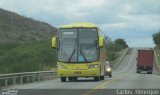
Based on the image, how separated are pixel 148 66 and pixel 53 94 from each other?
203 feet

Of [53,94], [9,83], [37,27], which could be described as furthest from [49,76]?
[37,27]

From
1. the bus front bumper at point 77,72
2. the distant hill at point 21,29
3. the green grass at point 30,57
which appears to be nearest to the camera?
the bus front bumper at point 77,72

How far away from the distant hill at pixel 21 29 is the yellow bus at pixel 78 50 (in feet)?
282

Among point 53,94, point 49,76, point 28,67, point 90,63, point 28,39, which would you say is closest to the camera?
point 53,94

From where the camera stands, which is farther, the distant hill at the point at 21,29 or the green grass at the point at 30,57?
the distant hill at the point at 21,29

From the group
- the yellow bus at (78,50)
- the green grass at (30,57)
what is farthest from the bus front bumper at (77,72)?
the green grass at (30,57)

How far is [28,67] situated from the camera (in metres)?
57.0

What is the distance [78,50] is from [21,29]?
106 meters

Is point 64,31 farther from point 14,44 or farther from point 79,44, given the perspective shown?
point 14,44

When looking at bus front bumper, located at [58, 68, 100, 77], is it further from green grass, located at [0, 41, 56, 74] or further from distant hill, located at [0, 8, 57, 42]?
distant hill, located at [0, 8, 57, 42]

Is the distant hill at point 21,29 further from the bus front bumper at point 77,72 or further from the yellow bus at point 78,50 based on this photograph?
the bus front bumper at point 77,72

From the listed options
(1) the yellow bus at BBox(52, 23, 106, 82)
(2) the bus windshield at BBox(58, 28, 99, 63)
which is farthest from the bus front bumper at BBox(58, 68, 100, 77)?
(2) the bus windshield at BBox(58, 28, 99, 63)

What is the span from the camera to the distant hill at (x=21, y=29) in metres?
130

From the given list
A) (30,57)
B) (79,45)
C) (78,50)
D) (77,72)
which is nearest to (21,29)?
(30,57)
